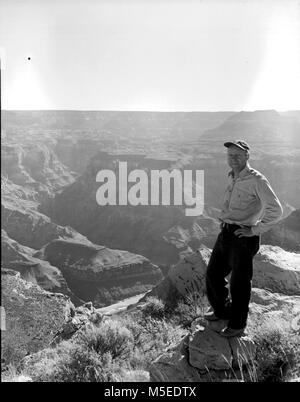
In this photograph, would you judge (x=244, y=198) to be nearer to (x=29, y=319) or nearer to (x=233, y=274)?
(x=233, y=274)

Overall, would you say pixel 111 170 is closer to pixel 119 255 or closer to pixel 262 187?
pixel 119 255

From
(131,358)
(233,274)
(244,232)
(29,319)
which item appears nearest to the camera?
(244,232)

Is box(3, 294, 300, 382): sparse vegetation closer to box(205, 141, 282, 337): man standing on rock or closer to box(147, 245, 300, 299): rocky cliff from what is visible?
box(205, 141, 282, 337): man standing on rock

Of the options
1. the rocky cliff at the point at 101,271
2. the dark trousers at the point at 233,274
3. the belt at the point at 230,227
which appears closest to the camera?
the dark trousers at the point at 233,274

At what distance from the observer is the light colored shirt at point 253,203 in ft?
12.8

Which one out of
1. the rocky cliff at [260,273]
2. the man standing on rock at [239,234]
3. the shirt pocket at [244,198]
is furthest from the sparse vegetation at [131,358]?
the rocky cliff at [260,273]

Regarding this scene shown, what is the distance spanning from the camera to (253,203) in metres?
4.04

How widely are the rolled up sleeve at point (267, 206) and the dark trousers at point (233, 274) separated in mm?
144

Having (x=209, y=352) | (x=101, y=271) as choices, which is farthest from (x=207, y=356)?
(x=101, y=271)

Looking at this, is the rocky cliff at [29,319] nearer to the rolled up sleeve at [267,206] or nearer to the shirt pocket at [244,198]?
the shirt pocket at [244,198]

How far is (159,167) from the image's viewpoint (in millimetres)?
104312

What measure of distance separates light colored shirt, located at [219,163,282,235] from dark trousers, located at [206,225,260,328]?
0.38ft

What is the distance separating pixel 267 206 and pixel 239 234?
0.37 meters
